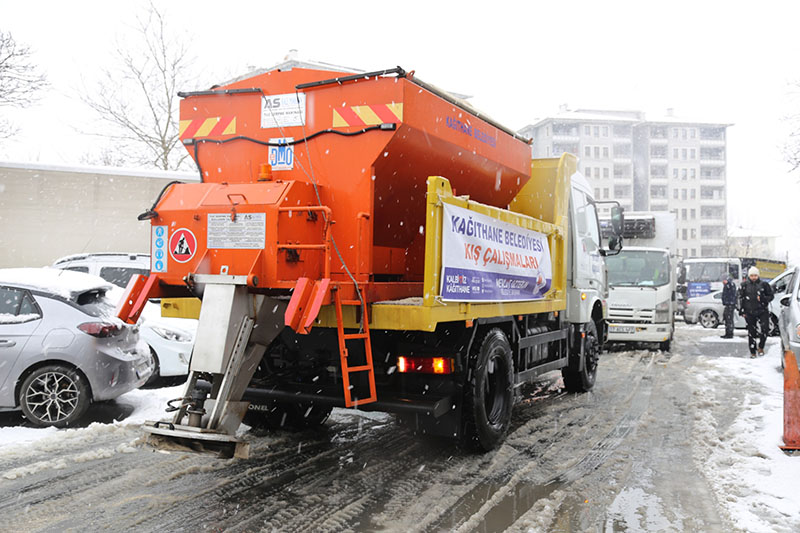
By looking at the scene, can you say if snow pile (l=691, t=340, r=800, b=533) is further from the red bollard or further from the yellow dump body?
the yellow dump body

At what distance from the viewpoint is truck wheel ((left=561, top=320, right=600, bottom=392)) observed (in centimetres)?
869

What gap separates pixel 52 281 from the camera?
22.5ft

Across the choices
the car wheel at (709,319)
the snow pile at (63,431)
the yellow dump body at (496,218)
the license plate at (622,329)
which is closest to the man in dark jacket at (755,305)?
the license plate at (622,329)

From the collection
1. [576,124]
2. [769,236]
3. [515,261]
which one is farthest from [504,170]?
[769,236]

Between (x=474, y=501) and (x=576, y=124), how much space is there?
98.0 metres

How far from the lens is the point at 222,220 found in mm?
4781

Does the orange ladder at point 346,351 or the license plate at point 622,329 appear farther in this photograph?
the license plate at point 622,329

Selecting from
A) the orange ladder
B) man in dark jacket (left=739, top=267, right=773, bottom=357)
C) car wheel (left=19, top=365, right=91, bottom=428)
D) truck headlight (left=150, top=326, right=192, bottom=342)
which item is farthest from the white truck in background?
car wheel (left=19, top=365, right=91, bottom=428)

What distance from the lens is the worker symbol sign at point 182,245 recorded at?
16.1 ft

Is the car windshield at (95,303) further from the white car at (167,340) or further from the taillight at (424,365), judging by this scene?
the taillight at (424,365)

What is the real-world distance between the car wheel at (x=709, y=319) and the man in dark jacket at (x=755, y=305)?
9080 mm

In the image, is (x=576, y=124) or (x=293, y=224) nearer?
(x=293, y=224)

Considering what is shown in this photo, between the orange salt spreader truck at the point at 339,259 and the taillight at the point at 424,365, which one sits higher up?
the orange salt spreader truck at the point at 339,259

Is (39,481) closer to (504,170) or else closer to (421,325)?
(421,325)
